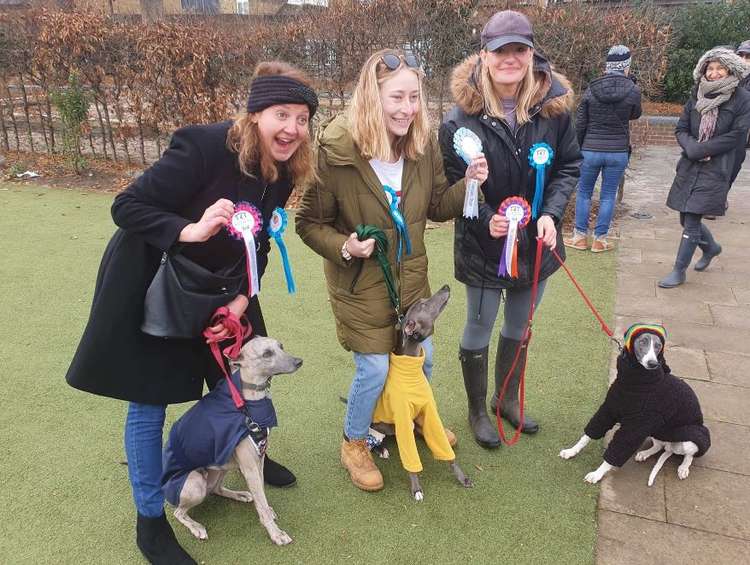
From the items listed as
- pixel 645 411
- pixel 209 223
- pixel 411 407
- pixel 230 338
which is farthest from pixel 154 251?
pixel 645 411

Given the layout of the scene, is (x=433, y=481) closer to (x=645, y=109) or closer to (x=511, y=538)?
(x=511, y=538)

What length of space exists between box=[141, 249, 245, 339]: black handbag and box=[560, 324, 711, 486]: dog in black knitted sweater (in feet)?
6.14

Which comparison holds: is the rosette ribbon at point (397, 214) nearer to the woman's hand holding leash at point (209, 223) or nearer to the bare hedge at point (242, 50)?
the woman's hand holding leash at point (209, 223)

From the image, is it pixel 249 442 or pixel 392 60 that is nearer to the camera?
pixel 392 60

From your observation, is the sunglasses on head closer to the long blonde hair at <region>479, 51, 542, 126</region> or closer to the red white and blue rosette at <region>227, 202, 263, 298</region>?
the long blonde hair at <region>479, 51, 542, 126</region>

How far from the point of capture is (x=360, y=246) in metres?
2.41

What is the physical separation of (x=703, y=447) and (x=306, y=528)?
79.2 inches

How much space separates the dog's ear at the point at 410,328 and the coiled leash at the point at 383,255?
0.08 meters

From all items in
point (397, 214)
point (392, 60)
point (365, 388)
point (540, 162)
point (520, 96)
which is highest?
point (392, 60)

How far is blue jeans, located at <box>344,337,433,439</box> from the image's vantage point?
9.01ft

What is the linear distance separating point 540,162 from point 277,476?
2.05 m

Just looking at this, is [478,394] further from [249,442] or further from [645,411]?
[249,442]

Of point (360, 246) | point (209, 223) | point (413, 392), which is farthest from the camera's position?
point (413, 392)

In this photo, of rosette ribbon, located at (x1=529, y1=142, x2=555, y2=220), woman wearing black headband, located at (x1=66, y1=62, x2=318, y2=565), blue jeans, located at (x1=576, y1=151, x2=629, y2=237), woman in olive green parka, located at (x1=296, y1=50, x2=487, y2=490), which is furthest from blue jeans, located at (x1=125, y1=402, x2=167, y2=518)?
blue jeans, located at (x1=576, y1=151, x2=629, y2=237)
